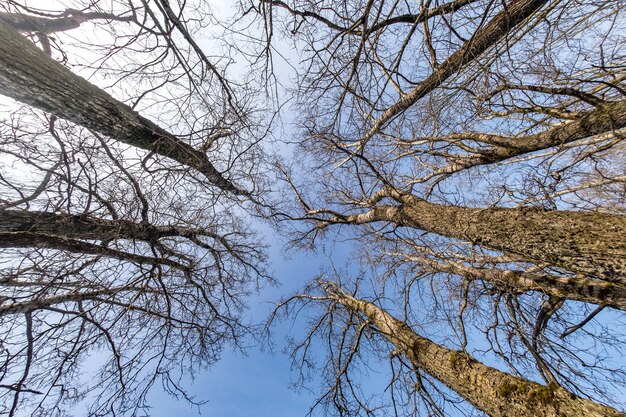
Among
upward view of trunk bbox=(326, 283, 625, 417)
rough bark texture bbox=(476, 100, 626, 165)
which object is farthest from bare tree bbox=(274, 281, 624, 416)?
rough bark texture bbox=(476, 100, 626, 165)

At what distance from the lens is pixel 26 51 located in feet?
7.83

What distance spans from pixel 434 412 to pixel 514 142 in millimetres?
3794

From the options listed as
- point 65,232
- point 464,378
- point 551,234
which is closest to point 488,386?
point 464,378

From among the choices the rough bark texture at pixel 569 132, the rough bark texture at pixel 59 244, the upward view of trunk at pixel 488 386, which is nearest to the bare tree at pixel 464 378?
the upward view of trunk at pixel 488 386

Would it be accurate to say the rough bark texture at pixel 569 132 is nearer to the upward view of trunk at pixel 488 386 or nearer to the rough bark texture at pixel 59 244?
the upward view of trunk at pixel 488 386

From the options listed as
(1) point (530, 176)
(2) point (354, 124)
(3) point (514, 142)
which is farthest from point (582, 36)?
(2) point (354, 124)

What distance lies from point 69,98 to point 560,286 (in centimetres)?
641

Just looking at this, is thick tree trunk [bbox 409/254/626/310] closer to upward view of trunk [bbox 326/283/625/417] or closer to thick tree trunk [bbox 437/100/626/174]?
upward view of trunk [bbox 326/283/625/417]

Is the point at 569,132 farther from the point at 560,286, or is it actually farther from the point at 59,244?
the point at 59,244

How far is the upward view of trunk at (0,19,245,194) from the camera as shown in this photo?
7.47ft

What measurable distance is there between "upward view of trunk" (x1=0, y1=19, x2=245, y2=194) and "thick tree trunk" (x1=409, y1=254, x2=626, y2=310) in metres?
4.78

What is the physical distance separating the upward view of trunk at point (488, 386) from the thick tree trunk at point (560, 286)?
3.35 ft

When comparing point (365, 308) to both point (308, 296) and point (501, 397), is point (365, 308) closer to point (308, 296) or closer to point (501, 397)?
point (308, 296)

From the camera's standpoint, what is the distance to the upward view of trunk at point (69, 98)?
2.28 meters
